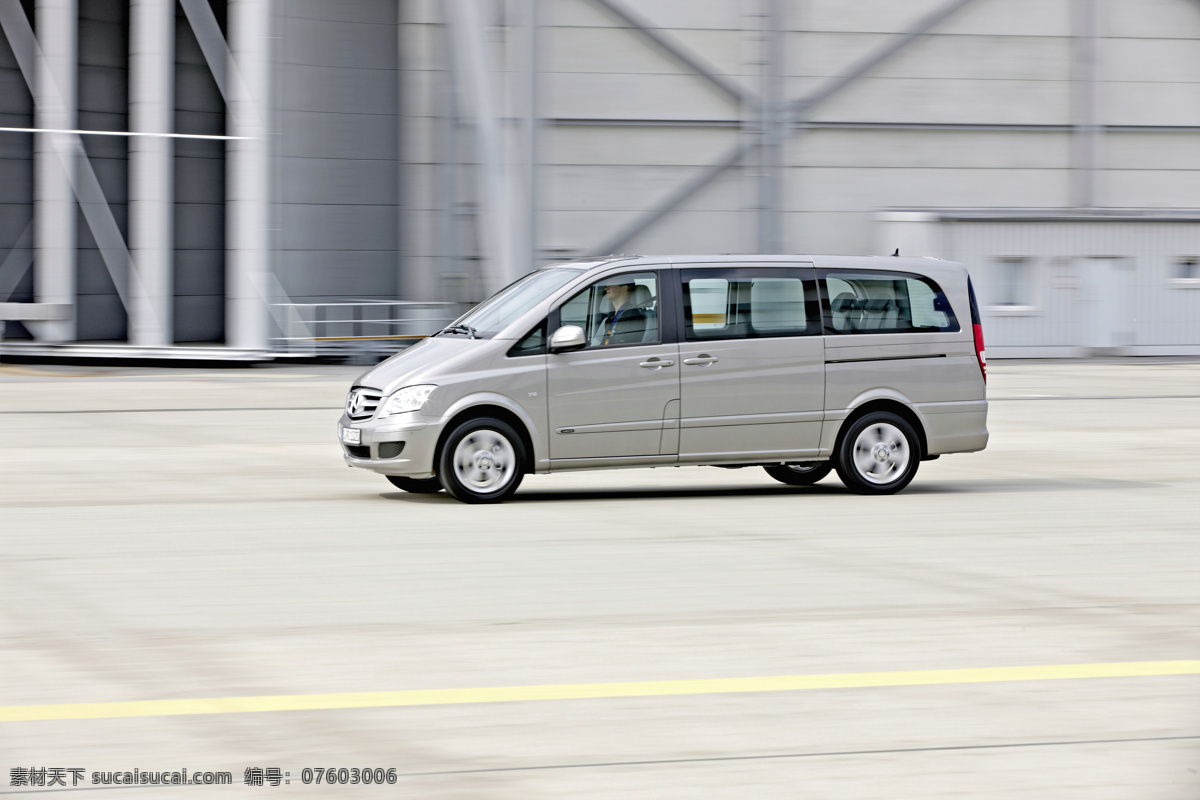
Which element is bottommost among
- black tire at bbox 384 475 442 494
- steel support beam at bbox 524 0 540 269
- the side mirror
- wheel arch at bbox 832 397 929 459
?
black tire at bbox 384 475 442 494

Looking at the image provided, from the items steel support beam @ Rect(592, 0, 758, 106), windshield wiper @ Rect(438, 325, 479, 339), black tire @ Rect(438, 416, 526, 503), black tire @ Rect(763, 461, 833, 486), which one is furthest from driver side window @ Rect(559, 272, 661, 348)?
steel support beam @ Rect(592, 0, 758, 106)

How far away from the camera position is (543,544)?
29.6ft

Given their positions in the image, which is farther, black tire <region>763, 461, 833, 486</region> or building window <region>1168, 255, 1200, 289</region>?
building window <region>1168, 255, 1200, 289</region>

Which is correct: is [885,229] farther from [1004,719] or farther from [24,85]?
[1004,719]

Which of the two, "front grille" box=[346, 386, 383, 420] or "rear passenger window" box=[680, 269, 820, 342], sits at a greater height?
"rear passenger window" box=[680, 269, 820, 342]

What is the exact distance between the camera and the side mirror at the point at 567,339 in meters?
10.8

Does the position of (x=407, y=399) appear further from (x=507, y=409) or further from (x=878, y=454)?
(x=878, y=454)

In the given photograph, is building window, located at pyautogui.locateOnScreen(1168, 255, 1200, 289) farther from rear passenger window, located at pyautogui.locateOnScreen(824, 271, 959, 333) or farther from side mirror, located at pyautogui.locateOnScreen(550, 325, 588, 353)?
side mirror, located at pyautogui.locateOnScreen(550, 325, 588, 353)

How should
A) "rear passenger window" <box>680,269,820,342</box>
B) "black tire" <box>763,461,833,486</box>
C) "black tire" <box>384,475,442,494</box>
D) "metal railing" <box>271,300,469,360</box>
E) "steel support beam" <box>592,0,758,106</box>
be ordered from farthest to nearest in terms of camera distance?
1. "steel support beam" <box>592,0,758,106</box>
2. "metal railing" <box>271,300,469,360</box>
3. "black tire" <box>763,461,833,486</box>
4. "black tire" <box>384,475,442,494</box>
5. "rear passenger window" <box>680,269,820,342</box>

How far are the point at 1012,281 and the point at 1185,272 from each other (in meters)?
3.67

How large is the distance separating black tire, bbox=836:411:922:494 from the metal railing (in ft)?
55.3

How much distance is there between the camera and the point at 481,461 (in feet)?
35.3

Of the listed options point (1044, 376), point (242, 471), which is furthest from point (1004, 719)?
point (1044, 376)

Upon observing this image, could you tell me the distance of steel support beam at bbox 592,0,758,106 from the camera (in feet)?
103
